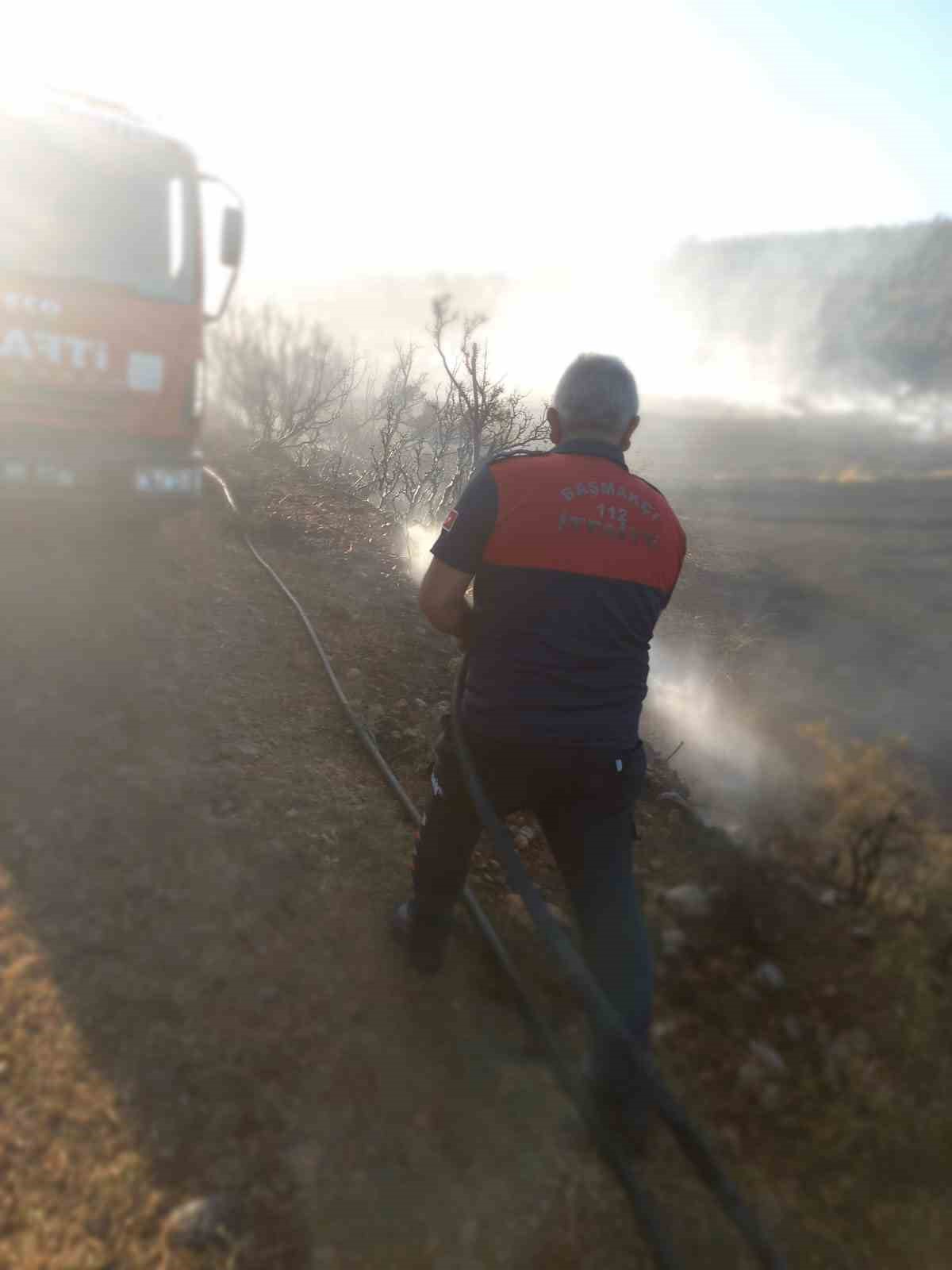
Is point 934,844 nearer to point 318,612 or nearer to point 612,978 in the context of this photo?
point 612,978

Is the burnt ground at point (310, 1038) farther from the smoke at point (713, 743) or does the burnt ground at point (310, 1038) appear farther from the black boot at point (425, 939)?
the smoke at point (713, 743)

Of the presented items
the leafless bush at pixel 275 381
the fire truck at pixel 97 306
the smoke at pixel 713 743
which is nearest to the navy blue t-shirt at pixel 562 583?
the smoke at pixel 713 743

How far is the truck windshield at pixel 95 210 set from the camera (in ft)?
16.8

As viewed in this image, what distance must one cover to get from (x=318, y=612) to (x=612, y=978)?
14.5 ft

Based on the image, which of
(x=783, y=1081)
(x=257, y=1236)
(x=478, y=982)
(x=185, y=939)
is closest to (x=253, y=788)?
(x=185, y=939)

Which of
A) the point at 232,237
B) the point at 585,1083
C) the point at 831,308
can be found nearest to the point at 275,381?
the point at 232,237

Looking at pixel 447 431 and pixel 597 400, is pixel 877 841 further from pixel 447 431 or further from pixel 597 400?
pixel 447 431

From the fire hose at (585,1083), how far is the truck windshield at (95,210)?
404 cm

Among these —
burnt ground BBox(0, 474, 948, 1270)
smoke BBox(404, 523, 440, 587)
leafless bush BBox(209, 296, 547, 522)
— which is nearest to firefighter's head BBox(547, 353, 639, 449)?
burnt ground BBox(0, 474, 948, 1270)

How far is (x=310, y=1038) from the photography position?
8.84 ft

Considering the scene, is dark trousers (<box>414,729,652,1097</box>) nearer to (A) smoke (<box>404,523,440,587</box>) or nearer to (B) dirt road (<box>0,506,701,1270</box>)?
(B) dirt road (<box>0,506,701,1270</box>)

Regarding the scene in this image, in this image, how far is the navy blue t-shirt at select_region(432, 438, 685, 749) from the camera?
7.68ft

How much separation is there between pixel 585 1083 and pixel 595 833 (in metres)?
0.70

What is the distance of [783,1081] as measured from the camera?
2.79 meters
